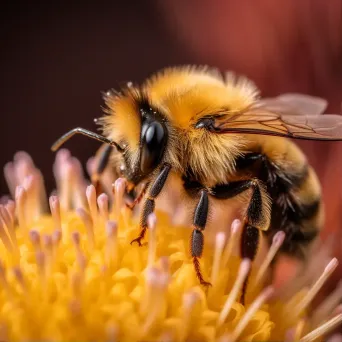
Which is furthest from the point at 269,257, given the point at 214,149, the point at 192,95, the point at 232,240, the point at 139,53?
the point at 139,53

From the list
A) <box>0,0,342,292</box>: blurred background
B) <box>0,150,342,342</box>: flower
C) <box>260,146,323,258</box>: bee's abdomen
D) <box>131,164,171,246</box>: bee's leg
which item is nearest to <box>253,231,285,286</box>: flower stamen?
<box>0,150,342,342</box>: flower

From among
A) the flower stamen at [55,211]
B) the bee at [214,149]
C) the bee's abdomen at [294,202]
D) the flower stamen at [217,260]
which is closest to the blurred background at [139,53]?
the bee's abdomen at [294,202]

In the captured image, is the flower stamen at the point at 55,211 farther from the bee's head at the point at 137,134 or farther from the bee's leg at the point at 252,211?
the bee's leg at the point at 252,211

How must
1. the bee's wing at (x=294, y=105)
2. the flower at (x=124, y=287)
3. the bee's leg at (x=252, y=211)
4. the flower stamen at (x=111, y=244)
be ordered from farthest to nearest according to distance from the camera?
the bee's wing at (x=294, y=105)
the bee's leg at (x=252, y=211)
the flower stamen at (x=111, y=244)
the flower at (x=124, y=287)

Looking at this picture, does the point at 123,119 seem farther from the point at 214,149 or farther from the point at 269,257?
the point at 269,257

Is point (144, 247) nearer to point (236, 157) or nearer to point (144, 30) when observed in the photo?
point (236, 157)
